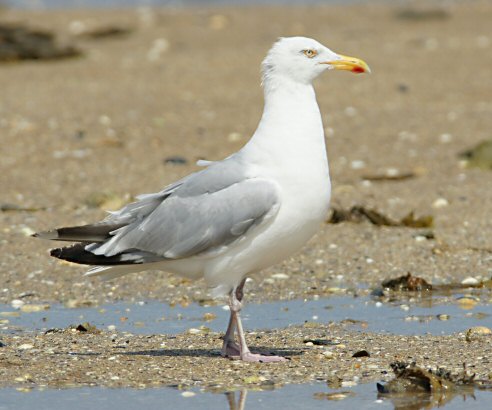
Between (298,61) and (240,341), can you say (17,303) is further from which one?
(298,61)

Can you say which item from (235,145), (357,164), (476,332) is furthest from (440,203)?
(476,332)

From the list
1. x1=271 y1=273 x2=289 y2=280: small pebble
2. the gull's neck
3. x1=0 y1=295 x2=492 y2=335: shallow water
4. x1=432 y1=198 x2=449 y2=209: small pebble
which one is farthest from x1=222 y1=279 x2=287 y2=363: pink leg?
x1=432 y1=198 x2=449 y2=209: small pebble

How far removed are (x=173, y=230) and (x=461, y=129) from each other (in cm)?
779

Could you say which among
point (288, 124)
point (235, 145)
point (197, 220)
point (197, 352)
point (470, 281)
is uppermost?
point (235, 145)

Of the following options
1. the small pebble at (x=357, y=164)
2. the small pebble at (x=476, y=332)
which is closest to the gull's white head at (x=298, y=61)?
the small pebble at (x=476, y=332)

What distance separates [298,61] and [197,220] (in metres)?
1.07

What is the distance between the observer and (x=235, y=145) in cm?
1277

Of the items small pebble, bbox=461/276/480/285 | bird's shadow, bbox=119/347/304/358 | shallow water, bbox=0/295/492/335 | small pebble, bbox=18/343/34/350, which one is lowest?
bird's shadow, bbox=119/347/304/358

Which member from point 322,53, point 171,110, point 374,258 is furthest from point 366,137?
point 322,53

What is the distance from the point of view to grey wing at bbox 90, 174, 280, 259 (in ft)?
19.6

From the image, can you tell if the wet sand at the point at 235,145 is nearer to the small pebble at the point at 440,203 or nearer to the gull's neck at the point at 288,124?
the small pebble at the point at 440,203

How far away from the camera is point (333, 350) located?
20.7 ft

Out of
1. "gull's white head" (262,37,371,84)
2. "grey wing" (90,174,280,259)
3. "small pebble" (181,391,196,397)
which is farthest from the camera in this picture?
"gull's white head" (262,37,371,84)

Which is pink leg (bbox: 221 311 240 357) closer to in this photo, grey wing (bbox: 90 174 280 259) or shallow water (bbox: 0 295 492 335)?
grey wing (bbox: 90 174 280 259)
